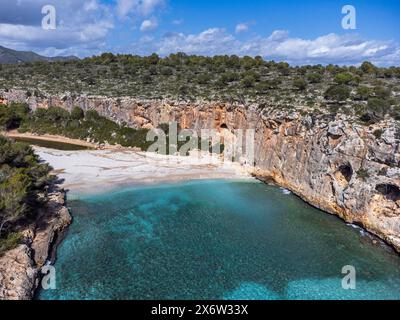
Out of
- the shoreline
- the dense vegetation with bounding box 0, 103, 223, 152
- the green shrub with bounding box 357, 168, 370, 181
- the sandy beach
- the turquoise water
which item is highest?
the dense vegetation with bounding box 0, 103, 223, 152

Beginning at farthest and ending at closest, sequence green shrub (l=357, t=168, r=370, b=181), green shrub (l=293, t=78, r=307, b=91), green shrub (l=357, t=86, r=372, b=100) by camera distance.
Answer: green shrub (l=293, t=78, r=307, b=91), green shrub (l=357, t=86, r=372, b=100), green shrub (l=357, t=168, r=370, b=181)

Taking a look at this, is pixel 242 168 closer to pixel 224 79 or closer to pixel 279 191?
pixel 279 191

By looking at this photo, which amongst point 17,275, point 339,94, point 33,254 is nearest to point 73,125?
point 33,254

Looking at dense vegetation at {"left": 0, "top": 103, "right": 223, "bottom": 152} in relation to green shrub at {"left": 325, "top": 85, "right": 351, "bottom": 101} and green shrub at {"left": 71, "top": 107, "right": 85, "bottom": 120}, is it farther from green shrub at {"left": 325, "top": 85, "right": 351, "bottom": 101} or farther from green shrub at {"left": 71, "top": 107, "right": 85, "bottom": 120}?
green shrub at {"left": 325, "top": 85, "right": 351, "bottom": 101}

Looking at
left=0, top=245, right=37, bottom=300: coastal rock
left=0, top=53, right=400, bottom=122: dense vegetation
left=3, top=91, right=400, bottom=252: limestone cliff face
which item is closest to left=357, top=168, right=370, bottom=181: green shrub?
left=3, top=91, right=400, bottom=252: limestone cliff face

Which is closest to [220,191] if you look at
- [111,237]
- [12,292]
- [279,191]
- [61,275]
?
[279,191]

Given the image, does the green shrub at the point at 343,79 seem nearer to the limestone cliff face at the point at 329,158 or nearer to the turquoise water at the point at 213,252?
the limestone cliff face at the point at 329,158
